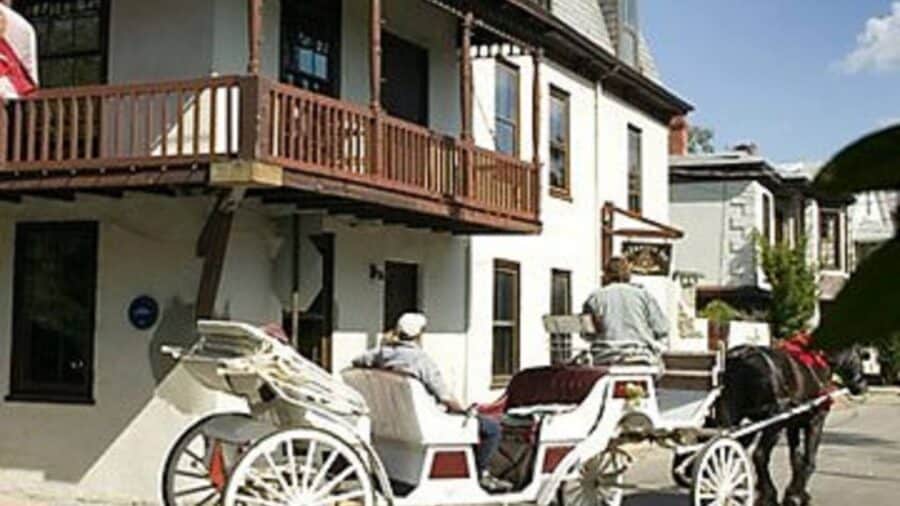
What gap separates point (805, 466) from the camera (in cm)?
1080

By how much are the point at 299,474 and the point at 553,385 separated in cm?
292

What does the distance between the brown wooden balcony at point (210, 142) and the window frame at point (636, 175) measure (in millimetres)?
11382

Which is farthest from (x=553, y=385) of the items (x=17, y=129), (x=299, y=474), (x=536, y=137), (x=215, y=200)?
(x=536, y=137)

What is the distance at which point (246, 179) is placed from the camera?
411 inches

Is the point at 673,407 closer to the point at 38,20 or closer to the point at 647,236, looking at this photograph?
the point at 38,20

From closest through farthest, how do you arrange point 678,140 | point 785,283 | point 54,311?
1. point 54,311
2. point 785,283
3. point 678,140

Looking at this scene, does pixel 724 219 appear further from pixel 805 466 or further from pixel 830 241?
pixel 805 466

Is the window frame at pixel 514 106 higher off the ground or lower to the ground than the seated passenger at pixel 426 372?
higher

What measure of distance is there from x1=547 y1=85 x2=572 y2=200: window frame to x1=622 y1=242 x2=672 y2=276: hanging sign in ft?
7.35

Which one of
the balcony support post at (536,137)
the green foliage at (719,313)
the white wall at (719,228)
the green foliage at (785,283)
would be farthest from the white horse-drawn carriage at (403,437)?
the white wall at (719,228)

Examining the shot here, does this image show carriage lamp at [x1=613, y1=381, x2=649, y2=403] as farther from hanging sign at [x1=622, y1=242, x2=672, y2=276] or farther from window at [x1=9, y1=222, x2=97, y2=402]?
hanging sign at [x1=622, y1=242, x2=672, y2=276]

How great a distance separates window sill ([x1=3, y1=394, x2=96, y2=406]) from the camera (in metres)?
12.7

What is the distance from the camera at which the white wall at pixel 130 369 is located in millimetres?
12453

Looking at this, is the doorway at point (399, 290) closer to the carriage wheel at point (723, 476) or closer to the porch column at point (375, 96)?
the porch column at point (375, 96)
